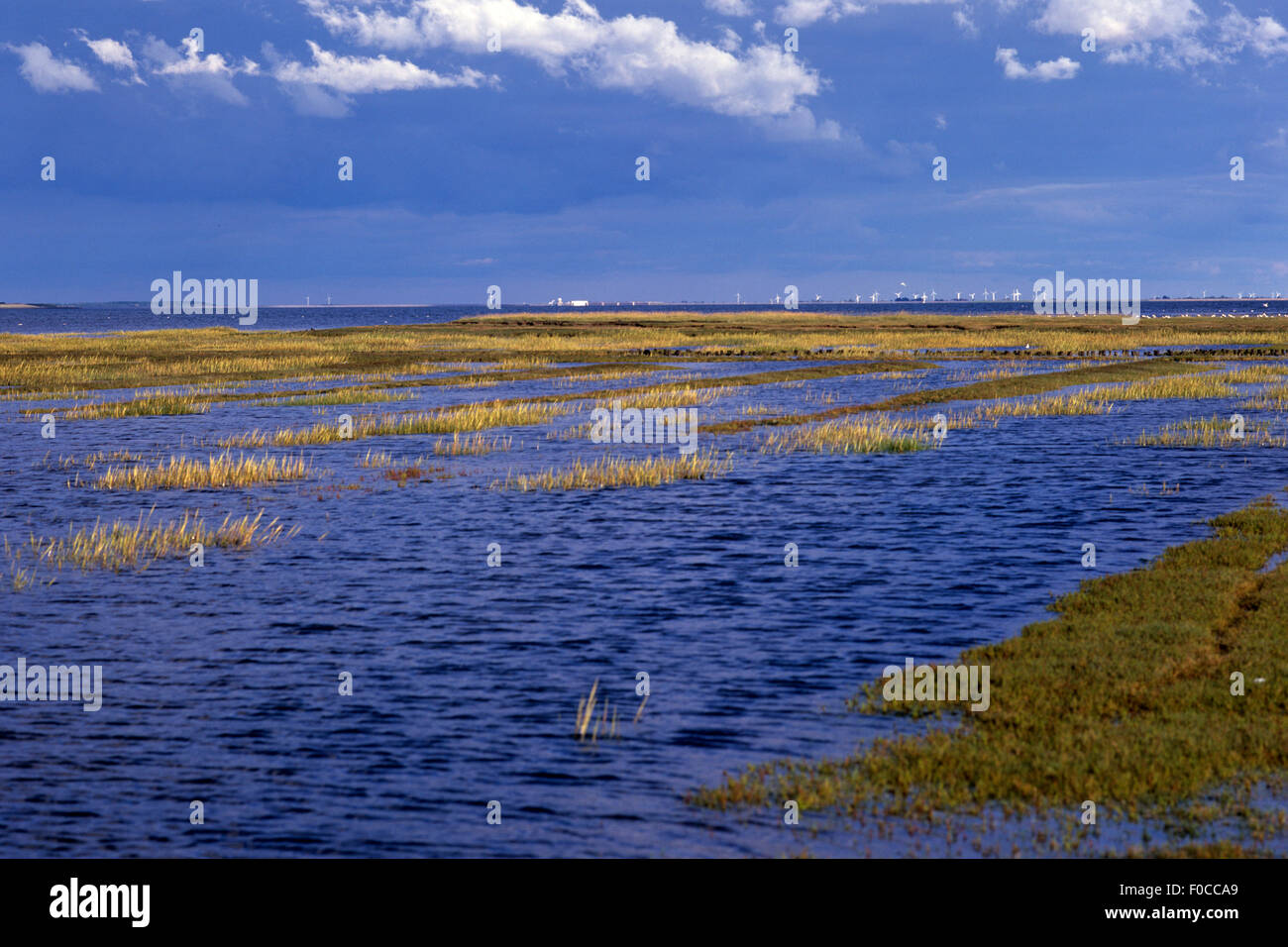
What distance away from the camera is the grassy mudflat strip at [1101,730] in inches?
484

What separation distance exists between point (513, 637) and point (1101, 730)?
8728 mm

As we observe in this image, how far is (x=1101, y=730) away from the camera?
543 inches

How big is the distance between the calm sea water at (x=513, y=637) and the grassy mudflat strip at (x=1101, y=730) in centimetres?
73

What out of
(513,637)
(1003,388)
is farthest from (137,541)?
(1003,388)

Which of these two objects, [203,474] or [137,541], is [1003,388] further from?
[137,541]

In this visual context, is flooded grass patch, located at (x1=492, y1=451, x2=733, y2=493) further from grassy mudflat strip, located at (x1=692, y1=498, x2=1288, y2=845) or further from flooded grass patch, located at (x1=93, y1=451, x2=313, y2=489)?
grassy mudflat strip, located at (x1=692, y1=498, x2=1288, y2=845)

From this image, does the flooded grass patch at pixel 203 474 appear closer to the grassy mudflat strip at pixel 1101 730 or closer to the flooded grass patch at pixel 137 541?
the flooded grass patch at pixel 137 541

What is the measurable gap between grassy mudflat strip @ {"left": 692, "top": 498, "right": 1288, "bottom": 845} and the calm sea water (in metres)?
0.73

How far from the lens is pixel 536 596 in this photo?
22125mm

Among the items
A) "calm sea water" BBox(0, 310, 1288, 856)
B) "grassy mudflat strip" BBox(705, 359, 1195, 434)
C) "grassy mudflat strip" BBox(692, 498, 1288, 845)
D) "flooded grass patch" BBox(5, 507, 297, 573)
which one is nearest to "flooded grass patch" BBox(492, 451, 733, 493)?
"calm sea water" BBox(0, 310, 1288, 856)
